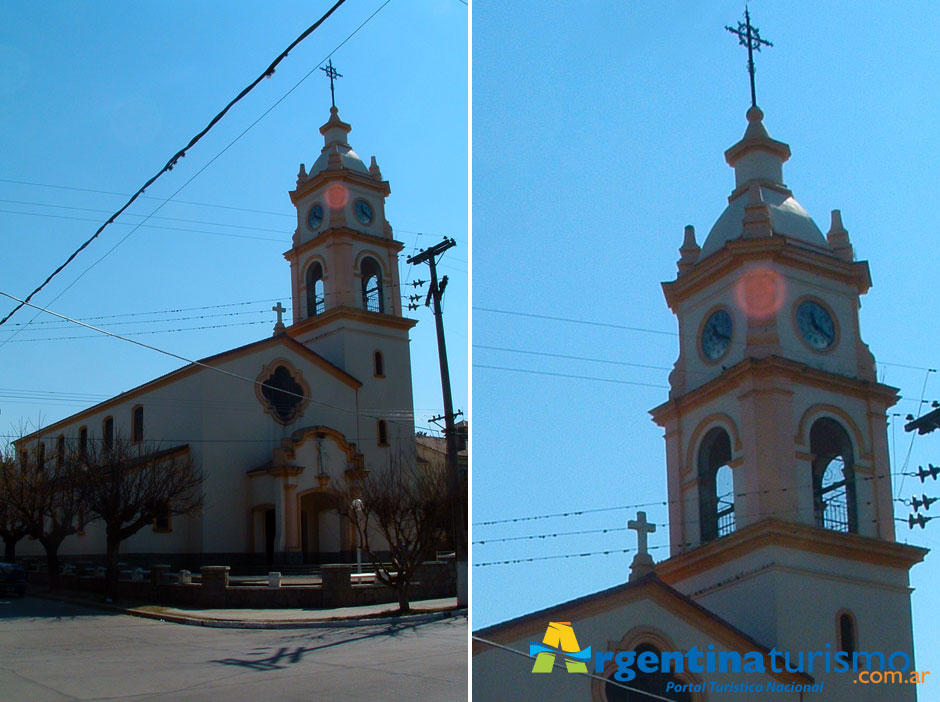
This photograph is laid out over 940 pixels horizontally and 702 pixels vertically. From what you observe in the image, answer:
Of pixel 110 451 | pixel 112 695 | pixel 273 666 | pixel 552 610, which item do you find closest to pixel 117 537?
pixel 110 451

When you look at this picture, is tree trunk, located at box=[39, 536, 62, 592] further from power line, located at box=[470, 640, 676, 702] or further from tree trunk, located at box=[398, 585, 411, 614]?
power line, located at box=[470, 640, 676, 702]

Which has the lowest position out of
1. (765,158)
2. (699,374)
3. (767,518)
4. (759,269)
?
(767,518)

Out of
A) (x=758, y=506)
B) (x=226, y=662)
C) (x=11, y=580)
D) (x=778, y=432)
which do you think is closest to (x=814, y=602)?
(x=758, y=506)

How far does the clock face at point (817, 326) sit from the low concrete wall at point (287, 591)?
12.7m

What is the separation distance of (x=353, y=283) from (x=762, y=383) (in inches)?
803

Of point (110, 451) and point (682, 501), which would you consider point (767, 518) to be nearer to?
point (682, 501)

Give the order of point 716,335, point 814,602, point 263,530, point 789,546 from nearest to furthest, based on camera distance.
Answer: point 814,602 < point 789,546 < point 716,335 < point 263,530

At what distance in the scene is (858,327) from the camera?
646 cm

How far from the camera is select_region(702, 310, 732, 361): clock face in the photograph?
6.81 metres

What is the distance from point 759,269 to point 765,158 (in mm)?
718

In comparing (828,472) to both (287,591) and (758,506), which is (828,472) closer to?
(758,506)

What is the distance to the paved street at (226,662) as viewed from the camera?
29.0 feet

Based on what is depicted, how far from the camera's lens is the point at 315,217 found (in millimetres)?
27828

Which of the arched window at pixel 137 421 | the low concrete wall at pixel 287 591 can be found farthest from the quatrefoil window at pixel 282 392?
the low concrete wall at pixel 287 591
